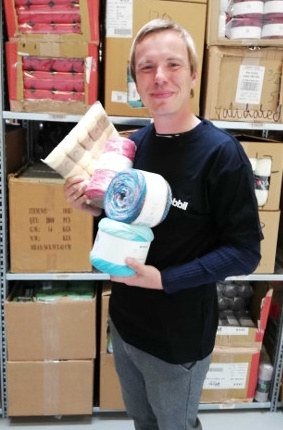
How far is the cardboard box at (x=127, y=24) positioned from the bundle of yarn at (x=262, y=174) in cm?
48

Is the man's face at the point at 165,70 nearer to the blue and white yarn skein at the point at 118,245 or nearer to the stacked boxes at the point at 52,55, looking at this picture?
the blue and white yarn skein at the point at 118,245

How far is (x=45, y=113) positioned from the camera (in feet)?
5.35

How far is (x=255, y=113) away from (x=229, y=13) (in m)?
0.39

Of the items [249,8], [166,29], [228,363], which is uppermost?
[249,8]

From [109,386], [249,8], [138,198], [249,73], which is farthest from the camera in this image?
[109,386]

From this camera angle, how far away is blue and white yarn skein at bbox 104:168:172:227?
0.92 m

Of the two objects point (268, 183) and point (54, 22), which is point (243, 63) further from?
point (54, 22)

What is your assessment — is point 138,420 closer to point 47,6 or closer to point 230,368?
point 230,368

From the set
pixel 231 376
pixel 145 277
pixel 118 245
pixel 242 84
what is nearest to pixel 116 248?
pixel 118 245

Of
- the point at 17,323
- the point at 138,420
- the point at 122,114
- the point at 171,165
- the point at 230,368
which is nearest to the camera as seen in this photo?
the point at 171,165

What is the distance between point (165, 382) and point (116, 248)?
0.44 meters

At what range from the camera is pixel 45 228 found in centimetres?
171

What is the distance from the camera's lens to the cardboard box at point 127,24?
1569 mm

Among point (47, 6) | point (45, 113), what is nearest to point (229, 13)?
point (47, 6)
